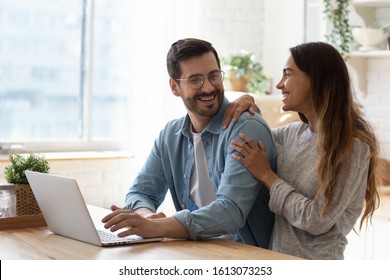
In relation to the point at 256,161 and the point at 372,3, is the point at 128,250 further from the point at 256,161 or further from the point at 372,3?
the point at 372,3

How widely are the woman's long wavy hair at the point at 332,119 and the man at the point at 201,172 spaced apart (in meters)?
0.22

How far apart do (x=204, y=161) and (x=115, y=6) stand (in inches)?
86.4

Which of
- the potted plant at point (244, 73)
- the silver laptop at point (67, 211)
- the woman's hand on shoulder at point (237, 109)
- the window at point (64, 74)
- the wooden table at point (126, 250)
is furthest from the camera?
the potted plant at point (244, 73)

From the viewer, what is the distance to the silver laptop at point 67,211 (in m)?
2.11

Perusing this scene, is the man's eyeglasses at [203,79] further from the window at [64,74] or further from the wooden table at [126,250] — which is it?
the window at [64,74]

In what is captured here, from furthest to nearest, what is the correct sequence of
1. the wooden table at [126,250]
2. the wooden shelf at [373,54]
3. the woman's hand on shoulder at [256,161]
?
the wooden shelf at [373,54]
the woman's hand on shoulder at [256,161]
the wooden table at [126,250]

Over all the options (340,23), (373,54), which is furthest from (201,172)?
(340,23)

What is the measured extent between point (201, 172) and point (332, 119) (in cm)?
51

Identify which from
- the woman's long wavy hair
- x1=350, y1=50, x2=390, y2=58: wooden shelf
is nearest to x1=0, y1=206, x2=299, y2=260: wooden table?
the woman's long wavy hair

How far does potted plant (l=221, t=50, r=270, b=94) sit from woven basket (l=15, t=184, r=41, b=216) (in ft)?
7.61

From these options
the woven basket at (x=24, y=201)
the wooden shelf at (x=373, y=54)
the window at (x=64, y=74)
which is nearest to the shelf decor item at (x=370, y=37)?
the wooden shelf at (x=373, y=54)

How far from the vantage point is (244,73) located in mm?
4594
